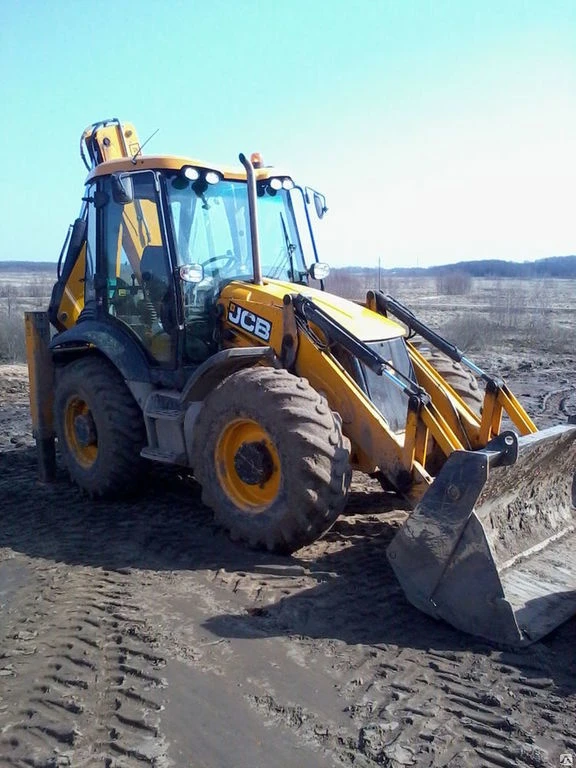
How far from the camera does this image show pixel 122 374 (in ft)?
21.0

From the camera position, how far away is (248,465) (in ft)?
17.1

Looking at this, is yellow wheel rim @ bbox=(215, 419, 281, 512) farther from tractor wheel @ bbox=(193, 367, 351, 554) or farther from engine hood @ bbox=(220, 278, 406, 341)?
engine hood @ bbox=(220, 278, 406, 341)

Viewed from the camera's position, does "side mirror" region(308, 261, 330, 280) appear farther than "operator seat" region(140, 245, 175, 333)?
Yes

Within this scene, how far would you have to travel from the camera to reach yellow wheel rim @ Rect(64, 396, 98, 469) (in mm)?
6629

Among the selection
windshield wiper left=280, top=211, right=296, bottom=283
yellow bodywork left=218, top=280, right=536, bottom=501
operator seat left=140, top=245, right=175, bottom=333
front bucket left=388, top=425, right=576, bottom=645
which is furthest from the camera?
windshield wiper left=280, top=211, right=296, bottom=283

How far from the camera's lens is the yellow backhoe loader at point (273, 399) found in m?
4.29

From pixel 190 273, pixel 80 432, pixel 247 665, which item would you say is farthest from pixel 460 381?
pixel 247 665

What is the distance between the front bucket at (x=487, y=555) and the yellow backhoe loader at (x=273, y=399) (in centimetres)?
1

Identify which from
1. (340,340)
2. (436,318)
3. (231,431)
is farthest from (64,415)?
(436,318)

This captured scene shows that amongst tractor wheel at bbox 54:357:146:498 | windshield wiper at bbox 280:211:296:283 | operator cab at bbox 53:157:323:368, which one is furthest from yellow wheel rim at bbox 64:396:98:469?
windshield wiper at bbox 280:211:296:283

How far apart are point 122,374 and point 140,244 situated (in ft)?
3.49

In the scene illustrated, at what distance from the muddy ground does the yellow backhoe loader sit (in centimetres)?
27

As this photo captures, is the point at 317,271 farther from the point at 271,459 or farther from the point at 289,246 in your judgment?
the point at 271,459

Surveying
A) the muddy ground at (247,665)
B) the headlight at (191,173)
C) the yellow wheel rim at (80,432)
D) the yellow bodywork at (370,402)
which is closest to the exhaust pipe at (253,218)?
the yellow bodywork at (370,402)
